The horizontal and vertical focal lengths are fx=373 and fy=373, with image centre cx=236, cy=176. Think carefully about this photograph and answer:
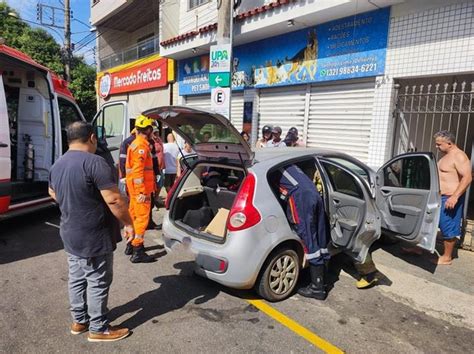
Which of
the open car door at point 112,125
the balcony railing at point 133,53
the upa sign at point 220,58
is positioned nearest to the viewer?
the upa sign at point 220,58

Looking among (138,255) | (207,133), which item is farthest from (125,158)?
(207,133)

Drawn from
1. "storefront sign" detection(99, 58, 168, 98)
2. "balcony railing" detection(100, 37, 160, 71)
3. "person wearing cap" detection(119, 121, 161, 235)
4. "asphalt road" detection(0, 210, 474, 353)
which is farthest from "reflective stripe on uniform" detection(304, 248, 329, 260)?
"balcony railing" detection(100, 37, 160, 71)

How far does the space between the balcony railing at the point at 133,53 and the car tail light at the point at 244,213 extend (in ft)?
37.4

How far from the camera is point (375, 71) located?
22.9 feet

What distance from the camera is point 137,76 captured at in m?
14.6

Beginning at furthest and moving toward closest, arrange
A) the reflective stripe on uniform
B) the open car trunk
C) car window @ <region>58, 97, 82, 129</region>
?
1. car window @ <region>58, 97, 82, 129</region>
2. the open car trunk
3. the reflective stripe on uniform

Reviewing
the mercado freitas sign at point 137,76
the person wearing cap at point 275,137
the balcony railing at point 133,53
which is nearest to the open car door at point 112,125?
the person wearing cap at point 275,137

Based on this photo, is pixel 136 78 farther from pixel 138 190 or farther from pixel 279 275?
pixel 279 275

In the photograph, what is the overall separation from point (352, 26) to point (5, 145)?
20.9 ft

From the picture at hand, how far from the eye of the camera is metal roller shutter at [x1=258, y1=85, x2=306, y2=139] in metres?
8.70

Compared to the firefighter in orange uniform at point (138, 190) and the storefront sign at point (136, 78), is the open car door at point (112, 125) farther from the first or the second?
the storefront sign at point (136, 78)

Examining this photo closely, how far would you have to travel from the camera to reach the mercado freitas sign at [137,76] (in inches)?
511

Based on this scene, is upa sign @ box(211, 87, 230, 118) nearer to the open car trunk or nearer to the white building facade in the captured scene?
the white building facade

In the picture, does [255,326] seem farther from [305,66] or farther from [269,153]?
[305,66]
